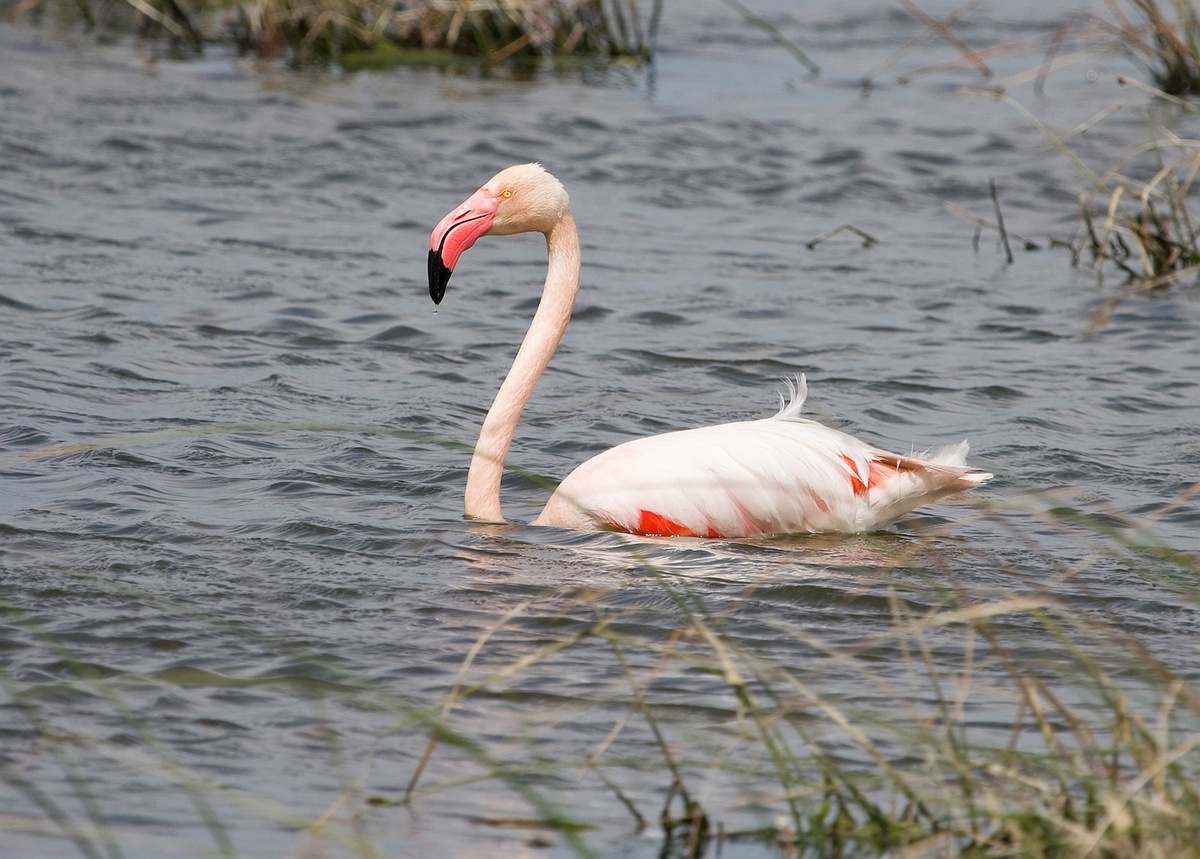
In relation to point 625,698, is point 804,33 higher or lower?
higher

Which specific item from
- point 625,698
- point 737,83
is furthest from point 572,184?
point 625,698

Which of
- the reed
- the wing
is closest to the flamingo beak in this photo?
the wing

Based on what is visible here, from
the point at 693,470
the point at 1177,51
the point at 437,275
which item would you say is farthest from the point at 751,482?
the point at 1177,51

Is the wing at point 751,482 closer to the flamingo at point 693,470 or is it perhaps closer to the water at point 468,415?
the flamingo at point 693,470

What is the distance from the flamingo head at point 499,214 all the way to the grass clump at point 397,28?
8.92 metres

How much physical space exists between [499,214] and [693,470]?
1150 millimetres

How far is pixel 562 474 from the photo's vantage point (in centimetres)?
626

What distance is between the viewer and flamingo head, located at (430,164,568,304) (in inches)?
210

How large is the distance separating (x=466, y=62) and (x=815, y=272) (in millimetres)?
6492

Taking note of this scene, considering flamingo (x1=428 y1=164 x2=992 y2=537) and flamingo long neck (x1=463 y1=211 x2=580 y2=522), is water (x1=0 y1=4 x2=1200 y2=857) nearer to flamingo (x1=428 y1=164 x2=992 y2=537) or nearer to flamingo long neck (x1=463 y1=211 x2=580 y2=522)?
→ flamingo (x1=428 y1=164 x2=992 y2=537)

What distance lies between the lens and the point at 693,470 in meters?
5.22

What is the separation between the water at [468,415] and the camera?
3641 mm

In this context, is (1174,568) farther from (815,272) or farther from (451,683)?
(815,272)

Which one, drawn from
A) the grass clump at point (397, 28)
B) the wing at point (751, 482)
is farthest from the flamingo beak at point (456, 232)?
the grass clump at point (397, 28)
